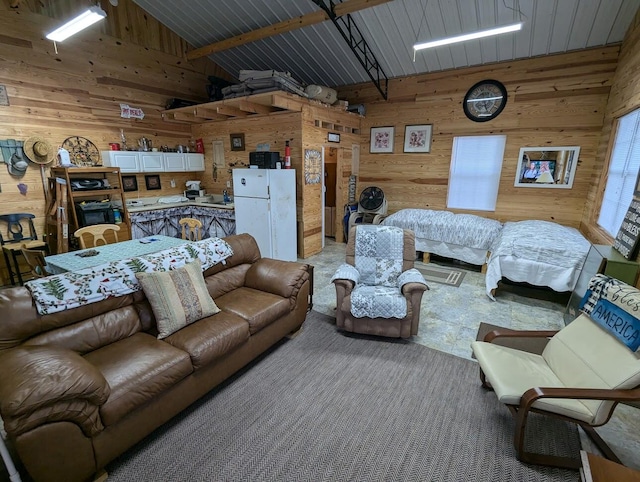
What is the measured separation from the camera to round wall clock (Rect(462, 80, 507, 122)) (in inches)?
190

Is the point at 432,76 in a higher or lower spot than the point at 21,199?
higher

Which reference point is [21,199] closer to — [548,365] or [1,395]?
[1,395]

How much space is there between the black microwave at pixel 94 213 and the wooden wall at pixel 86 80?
0.58 m

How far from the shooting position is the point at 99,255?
2.72 m

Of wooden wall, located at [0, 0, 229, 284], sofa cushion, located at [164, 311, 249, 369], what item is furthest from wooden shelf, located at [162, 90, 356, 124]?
sofa cushion, located at [164, 311, 249, 369]

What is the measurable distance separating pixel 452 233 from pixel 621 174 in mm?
1964

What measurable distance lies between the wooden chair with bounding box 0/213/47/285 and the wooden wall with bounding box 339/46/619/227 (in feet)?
18.5

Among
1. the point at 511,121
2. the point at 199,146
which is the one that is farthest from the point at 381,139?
the point at 199,146

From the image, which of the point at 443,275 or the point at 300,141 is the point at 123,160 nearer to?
the point at 300,141

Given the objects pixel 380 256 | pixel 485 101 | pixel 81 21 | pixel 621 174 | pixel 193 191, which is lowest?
pixel 380 256

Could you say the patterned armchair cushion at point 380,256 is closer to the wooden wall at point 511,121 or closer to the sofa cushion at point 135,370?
the sofa cushion at point 135,370

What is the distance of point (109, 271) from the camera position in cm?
206

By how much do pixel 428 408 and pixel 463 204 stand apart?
4.32 m

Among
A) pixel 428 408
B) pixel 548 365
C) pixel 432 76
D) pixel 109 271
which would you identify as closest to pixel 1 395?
pixel 109 271
